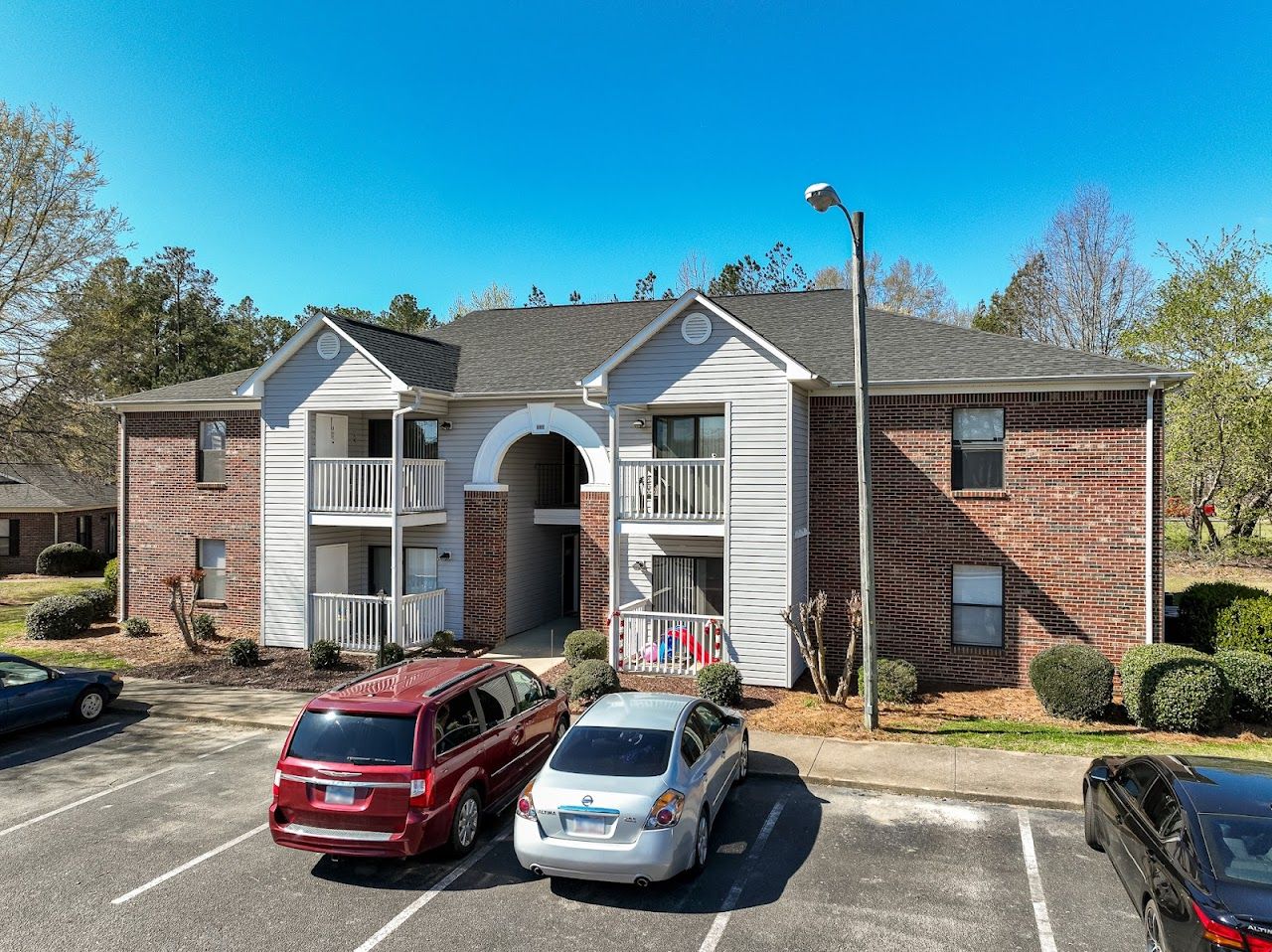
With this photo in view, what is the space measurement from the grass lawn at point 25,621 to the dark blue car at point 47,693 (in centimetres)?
395

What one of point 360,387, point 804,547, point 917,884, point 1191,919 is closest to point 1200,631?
point 804,547

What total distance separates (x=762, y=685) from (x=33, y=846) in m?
10.8

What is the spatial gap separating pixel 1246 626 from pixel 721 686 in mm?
9271

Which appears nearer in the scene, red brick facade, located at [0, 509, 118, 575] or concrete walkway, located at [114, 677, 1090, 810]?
concrete walkway, located at [114, 677, 1090, 810]

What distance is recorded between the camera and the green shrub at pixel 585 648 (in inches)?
606

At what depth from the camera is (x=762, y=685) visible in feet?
48.6

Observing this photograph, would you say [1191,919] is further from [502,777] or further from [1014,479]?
[1014,479]

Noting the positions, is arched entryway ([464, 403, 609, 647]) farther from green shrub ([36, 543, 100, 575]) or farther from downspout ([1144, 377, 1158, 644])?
green shrub ([36, 543, 100, 575])

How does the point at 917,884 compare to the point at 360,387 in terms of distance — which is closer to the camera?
the point at 917,884

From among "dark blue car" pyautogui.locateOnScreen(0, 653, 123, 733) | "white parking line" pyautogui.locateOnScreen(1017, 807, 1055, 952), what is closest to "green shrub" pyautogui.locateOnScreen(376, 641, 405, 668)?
"dark blue car" pyautogui.locateOnScreen(0, 653, 123, 733)

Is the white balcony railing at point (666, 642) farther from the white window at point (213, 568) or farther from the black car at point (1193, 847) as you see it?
the white window at point (213, 568)

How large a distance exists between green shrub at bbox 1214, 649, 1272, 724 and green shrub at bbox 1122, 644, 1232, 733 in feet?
1.08

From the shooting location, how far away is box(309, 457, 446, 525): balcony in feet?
57.6

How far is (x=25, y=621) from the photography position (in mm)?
22109
